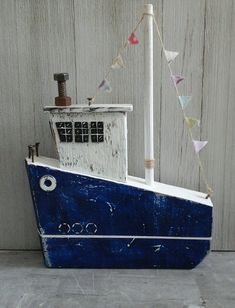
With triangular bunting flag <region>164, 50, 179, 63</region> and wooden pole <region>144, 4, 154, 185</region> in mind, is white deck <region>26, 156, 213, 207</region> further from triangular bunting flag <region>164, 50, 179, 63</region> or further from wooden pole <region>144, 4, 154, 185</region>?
triangular bunting flag <region>164, 50, 179, 63</region>

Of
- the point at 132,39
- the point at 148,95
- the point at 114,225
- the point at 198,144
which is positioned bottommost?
the point at 114,225

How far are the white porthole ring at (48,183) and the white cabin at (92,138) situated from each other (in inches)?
1.4

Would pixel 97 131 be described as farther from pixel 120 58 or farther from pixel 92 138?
pixel 120 58

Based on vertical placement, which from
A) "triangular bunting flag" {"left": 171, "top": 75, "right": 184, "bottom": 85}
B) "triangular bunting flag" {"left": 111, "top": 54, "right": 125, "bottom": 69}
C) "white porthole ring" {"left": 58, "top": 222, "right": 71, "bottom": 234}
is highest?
"triangular bunting flag" {"left": 111, "top": 54, "right": 125, "bottom": 69}

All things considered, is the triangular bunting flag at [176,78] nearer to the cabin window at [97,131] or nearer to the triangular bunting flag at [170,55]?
the triangular bunting flag at [170,55]

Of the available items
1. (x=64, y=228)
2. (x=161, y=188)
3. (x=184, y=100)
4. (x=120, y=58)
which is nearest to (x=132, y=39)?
(x=120, y=58)

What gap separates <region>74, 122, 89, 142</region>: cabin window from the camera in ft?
2.77

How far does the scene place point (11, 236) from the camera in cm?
101

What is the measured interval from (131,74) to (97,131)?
6.6 inches

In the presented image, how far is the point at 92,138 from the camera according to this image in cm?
85

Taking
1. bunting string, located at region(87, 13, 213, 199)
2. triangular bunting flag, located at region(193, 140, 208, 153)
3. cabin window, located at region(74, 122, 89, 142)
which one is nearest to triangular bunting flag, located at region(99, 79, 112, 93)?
bunting string, located at region(87, 13, 213, 199)

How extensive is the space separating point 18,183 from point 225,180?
48cm

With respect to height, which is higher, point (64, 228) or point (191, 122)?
point (191, 122)

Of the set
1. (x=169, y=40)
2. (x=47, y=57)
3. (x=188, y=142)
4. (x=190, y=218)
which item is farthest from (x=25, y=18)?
(x=190, y=218)
